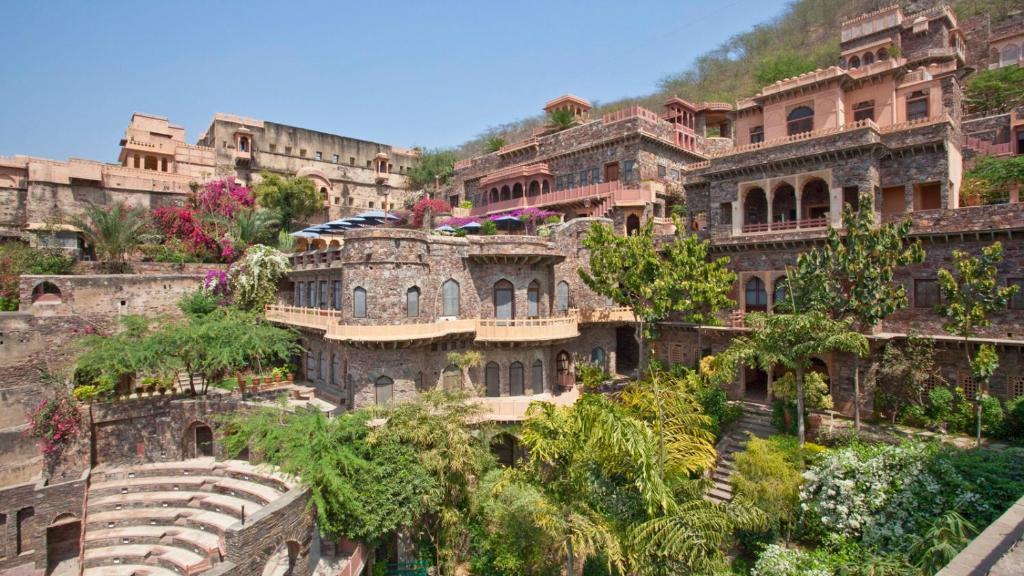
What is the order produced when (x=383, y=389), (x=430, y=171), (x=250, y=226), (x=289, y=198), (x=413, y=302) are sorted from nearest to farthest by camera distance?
(x=383, y=389) → (x=413, y=302) → (x=250, y=226) → (x=289, y=198) → (x=430, y=171)

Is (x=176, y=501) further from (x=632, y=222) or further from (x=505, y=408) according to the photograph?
(x=632, y=222)

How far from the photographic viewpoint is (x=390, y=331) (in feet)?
68.6

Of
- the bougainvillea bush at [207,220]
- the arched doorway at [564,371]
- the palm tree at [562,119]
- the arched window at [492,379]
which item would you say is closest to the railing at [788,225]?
the arched doorway at [564,371]

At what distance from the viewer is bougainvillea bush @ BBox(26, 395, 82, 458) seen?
21312 mm

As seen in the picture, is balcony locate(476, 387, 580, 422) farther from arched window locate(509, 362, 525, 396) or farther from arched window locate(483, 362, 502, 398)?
arched window locate(509, 362, 525, 396)

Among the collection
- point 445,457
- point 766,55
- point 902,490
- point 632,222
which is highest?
point 766,55

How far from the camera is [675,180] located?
34781mm

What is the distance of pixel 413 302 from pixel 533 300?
19.1 feet

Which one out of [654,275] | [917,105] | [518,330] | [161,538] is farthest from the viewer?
[917,105]

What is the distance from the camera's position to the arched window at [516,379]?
23.9 metres

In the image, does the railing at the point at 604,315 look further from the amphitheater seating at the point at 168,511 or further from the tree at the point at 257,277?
the tree at the point at 257,277

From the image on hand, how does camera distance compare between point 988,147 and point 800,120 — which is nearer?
point 800,120

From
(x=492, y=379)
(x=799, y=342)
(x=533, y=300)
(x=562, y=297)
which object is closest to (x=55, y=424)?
(x=492, y=379)

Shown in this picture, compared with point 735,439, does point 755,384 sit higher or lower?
higher
